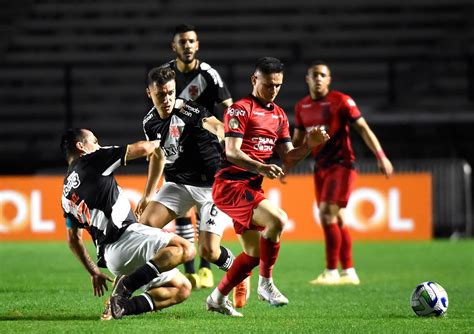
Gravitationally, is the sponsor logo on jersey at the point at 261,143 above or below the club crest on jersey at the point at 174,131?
below

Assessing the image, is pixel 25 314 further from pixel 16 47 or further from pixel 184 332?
pixel 16 47

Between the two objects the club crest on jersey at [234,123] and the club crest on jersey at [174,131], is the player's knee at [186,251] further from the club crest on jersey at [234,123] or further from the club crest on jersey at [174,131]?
the club crest on jersey at [174,131]

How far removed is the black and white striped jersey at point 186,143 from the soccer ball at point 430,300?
7.93 feet

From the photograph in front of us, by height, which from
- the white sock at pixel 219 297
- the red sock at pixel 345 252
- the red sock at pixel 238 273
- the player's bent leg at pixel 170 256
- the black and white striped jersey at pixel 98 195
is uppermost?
the black and white striped jersey at pixel 98 195

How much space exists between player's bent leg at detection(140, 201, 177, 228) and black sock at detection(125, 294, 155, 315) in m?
1.83

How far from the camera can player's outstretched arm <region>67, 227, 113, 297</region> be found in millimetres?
7203

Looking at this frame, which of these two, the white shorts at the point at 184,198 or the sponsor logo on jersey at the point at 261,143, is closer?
the sponsor logo on jersey at the point at 261,143

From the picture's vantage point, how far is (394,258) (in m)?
14.2

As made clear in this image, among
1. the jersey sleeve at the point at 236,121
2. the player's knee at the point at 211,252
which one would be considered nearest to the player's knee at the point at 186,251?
the jersey sleeve at the point at 236,121

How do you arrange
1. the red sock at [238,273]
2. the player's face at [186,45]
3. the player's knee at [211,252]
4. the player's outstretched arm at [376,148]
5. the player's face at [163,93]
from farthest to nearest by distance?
the player's outstretched arm at [376,148], the player's face at [186,45], the player's knee at [211,252], the player's face at [163,93], the red sock at [238,273]

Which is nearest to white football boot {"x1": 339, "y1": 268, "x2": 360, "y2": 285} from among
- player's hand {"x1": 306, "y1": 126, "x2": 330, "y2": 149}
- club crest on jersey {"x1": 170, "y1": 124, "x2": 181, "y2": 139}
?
club crest on jersey {"x1": 170, "y1": 124, "x2": 181, "y2": 139}

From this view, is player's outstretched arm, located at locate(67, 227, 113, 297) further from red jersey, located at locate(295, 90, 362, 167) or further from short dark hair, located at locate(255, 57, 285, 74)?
red jersey, located at locate(295, 90, 362, 167)

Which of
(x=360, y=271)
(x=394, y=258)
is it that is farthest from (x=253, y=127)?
(x=394, y=258)

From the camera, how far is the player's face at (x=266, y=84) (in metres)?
7.89
